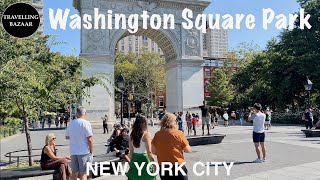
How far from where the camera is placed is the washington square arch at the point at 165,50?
30281 millimetres

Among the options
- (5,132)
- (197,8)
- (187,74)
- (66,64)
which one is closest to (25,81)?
(66,64)

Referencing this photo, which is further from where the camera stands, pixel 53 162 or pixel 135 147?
pixel 53 162

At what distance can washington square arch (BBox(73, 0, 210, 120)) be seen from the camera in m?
30.3

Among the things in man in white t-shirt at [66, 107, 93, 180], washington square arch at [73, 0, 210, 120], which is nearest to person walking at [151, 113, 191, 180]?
man in white t-shirt at [66, 107, 93, 180]

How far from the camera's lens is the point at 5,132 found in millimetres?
28000

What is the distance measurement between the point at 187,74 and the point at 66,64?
22196 millimetres

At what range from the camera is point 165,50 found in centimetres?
3594

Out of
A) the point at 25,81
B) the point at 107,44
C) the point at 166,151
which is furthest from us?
the point at 107,44

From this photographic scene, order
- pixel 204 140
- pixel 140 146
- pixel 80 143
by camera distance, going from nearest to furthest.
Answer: pixel 140 146, pixel 80 143, pixel 204 140

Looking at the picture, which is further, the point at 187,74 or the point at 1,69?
the point at 187,74

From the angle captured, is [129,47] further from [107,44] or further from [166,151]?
[166,151]

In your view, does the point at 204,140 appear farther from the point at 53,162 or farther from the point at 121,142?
the point at 53,162

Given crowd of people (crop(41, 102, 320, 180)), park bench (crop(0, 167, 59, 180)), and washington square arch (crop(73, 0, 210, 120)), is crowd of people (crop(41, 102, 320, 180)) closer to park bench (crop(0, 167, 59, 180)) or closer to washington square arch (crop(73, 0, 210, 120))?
park bench (crop(0, 167, 59, 180))

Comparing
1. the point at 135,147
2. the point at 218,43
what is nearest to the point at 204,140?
the point at 135,147
